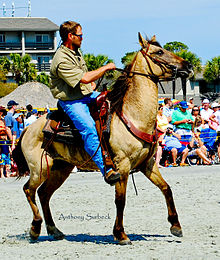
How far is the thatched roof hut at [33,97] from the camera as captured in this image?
1757 inches

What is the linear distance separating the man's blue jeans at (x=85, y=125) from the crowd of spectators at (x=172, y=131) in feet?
28.9

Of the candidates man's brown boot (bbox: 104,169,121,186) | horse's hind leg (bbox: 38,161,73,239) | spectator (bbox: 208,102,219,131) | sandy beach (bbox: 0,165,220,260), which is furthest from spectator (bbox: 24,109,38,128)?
man's brown boot (bbox: 104,169,121,186)

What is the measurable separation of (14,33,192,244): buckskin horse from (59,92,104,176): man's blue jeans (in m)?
0.21

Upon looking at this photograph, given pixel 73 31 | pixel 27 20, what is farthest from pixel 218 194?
pixel 27 20

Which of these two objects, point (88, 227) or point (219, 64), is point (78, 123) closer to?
point (88, 227)

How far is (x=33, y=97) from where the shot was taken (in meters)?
45.2

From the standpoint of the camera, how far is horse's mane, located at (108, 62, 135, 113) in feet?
25.3

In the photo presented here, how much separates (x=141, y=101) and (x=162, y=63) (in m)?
0.62

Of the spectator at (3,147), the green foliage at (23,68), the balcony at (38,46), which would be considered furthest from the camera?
the balcony at (38,46)

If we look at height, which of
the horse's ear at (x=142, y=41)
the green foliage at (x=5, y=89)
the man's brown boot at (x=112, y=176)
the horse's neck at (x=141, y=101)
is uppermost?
the green foliage at (x=5, y=89)

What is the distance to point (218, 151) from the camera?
61.6 ft

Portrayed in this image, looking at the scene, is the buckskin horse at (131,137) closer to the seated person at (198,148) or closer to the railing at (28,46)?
the seated person at (198,148)

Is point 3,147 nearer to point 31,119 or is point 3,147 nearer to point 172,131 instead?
point 31,119

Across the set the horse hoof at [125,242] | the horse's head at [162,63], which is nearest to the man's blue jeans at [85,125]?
the horse hoof at [125,242]
